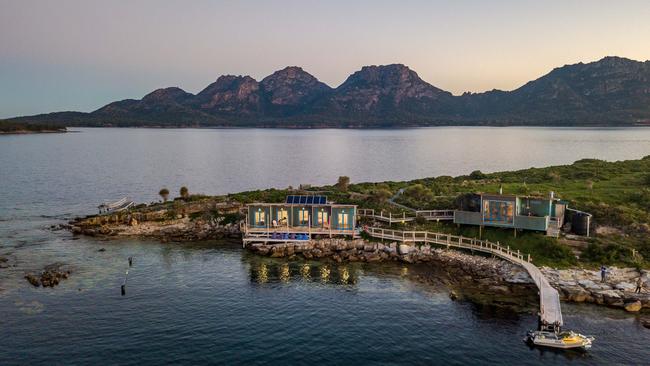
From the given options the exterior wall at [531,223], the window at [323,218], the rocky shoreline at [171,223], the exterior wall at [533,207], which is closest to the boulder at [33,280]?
the rocky shoreline at [171,223]

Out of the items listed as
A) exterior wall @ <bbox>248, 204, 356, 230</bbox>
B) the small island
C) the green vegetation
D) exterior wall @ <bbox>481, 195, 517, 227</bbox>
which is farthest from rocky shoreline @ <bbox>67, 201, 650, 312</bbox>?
exterior wall @ <bbox>481, 195, 517, 227</bbox>

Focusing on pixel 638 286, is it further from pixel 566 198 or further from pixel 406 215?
pixel 406 215

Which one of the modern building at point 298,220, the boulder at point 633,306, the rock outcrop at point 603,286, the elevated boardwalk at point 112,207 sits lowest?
the boulder at point 633,306

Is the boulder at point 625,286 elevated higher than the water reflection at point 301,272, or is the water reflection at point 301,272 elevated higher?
the boulder at point 625,286

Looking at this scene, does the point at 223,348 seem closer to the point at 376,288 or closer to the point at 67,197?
the point at 376,288

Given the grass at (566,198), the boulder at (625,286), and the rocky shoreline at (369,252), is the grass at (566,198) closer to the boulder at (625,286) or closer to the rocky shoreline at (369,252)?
the rocky shoreline at (369,252)

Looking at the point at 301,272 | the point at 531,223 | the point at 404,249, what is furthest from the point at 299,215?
the point at 531,223
